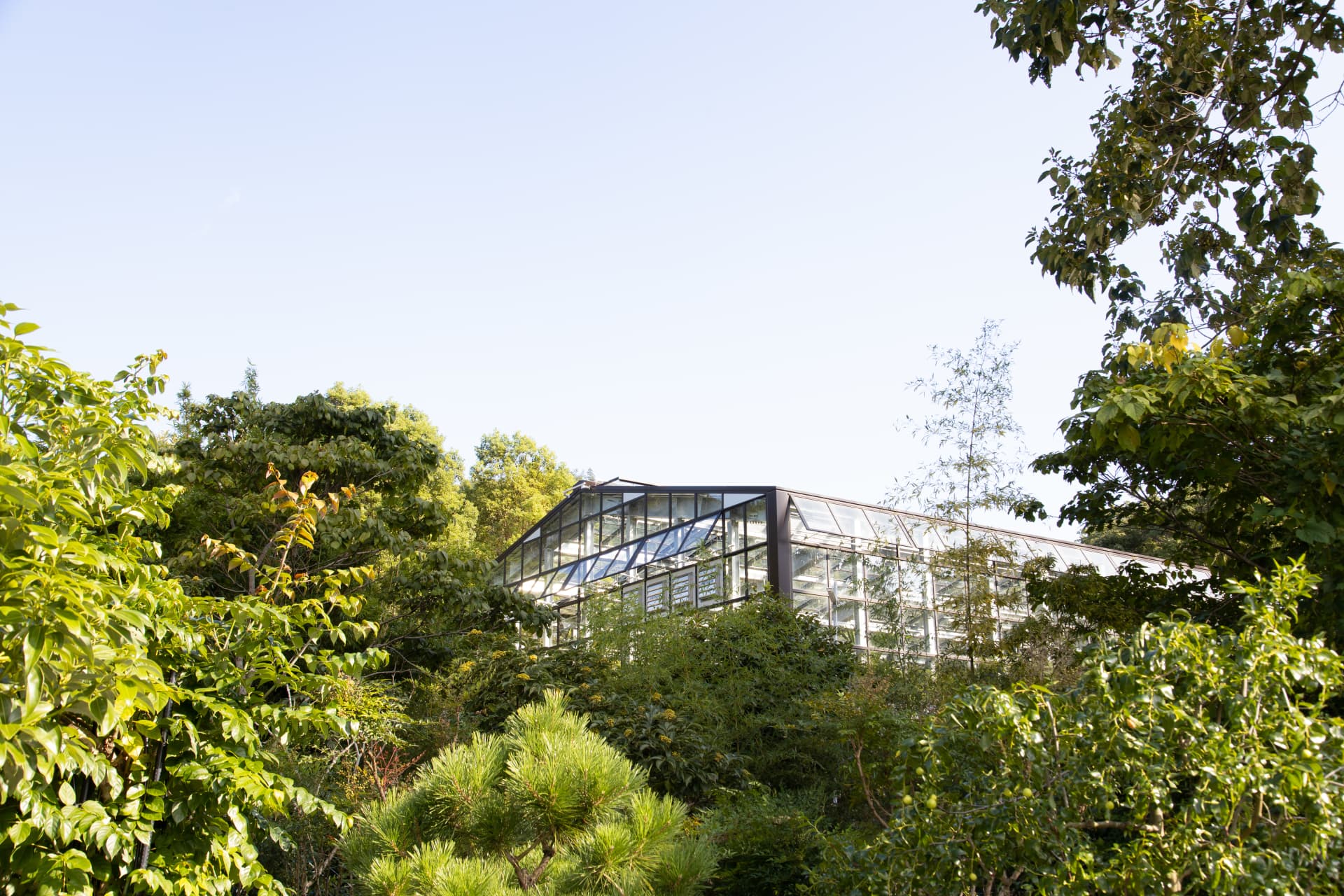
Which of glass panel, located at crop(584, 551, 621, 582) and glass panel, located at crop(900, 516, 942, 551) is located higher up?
glass panel, located at crop(900, 516, 942, 551)

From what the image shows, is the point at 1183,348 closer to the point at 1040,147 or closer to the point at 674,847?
the point at 1040,147

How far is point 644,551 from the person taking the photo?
1500 centimetres

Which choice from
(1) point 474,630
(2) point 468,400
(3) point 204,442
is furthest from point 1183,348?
(2) point 468,400

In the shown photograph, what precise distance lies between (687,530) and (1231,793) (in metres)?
12.0

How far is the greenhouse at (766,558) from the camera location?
480 inches

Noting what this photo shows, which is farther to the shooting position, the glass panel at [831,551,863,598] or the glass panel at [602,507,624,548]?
the glass panel at [602,507,624,548]

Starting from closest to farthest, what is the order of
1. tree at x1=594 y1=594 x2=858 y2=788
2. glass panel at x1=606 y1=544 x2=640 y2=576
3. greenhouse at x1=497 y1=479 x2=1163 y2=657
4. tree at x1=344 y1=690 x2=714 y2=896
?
tree at x1=344 y1=690 x2=714 y2=896, tree at x1=594 y1=594 x2=858 y2=788, greenhouse at x1=497 y1=479 x2=1163 y2=657, glass panel at x1=606 y1=544 x2=640 y2=576

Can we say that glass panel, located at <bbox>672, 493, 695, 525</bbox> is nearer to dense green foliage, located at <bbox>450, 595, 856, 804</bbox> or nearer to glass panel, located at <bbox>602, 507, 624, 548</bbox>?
glass panel, located at <bbox>602, 507, 624, 548</bbox>

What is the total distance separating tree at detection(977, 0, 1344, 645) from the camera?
4172 mm

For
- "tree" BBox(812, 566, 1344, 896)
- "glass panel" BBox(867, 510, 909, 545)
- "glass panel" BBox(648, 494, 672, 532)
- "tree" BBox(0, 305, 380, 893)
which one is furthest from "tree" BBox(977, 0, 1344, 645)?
"glass panel" BBox(648, 494, 672, 532)

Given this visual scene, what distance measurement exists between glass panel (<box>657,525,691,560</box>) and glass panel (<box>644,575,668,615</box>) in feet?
1.21

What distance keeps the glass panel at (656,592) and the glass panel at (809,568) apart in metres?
2.19

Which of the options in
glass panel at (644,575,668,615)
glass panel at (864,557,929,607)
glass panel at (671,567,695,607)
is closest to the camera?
glass panel at (864,557,929,607)

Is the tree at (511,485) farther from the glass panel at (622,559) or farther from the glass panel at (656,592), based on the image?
the glass panel at (656,592)
